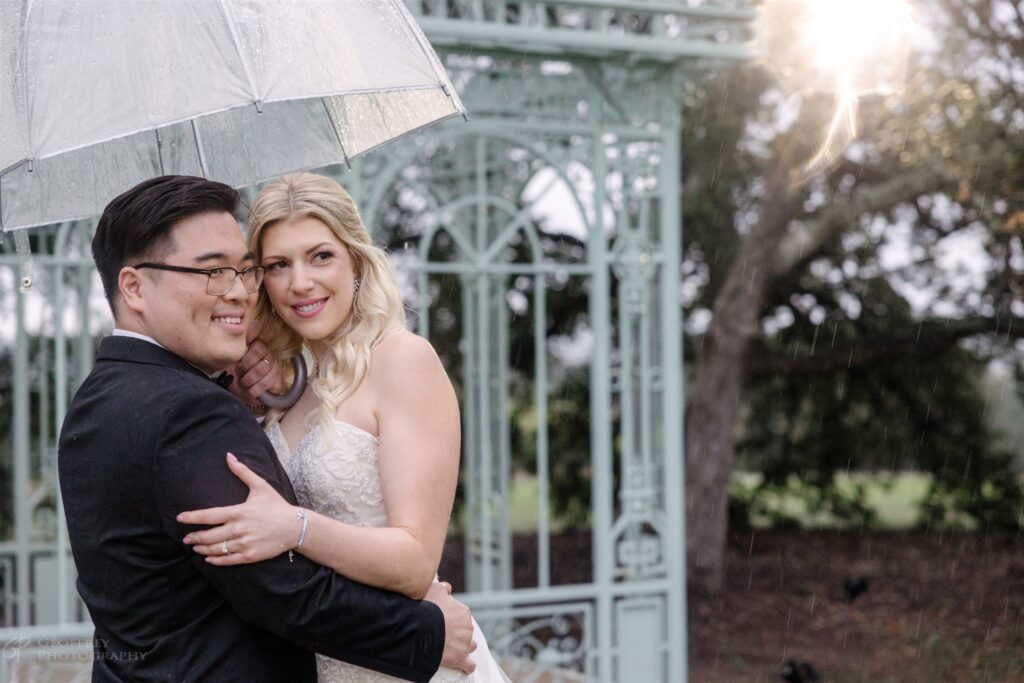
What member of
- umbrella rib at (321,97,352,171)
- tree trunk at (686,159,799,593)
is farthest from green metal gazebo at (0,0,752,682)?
tree trunk at (686,159,799,593)

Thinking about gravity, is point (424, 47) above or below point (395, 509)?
above

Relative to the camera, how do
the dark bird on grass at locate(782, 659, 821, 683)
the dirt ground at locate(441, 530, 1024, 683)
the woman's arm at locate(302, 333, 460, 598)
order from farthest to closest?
1. the dirt ground at locate(441, 530, 1024, 683)
2. the dark bird on grass at locate(782, 659, 821, 683)
3. the woman's arm at locate(302, 333, 460, 598)

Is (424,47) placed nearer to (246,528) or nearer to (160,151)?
(160,151)

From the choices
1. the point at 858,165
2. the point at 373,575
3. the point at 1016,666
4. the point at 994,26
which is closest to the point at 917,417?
the point at 858,165

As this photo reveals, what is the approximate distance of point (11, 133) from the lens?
225 centimetres

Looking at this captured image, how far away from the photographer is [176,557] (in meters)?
2.12

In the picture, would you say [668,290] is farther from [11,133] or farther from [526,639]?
[11,133]

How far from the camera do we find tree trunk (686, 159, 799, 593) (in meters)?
10.6

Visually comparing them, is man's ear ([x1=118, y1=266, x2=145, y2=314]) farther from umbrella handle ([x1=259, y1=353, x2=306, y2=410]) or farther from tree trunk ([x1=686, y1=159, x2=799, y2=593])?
tree trunk ([x1=686, y1=159, x2=799, y2=593])

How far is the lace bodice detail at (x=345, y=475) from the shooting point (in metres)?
2.58

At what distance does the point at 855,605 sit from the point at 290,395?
28.9 ft

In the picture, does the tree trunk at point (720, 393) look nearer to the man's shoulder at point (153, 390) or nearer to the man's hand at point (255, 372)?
the man's hand at point (255, 372)

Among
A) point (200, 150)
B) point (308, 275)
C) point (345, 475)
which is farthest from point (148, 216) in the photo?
point (200, 150)

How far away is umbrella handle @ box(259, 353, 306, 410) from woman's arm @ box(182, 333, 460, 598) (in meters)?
0.22
